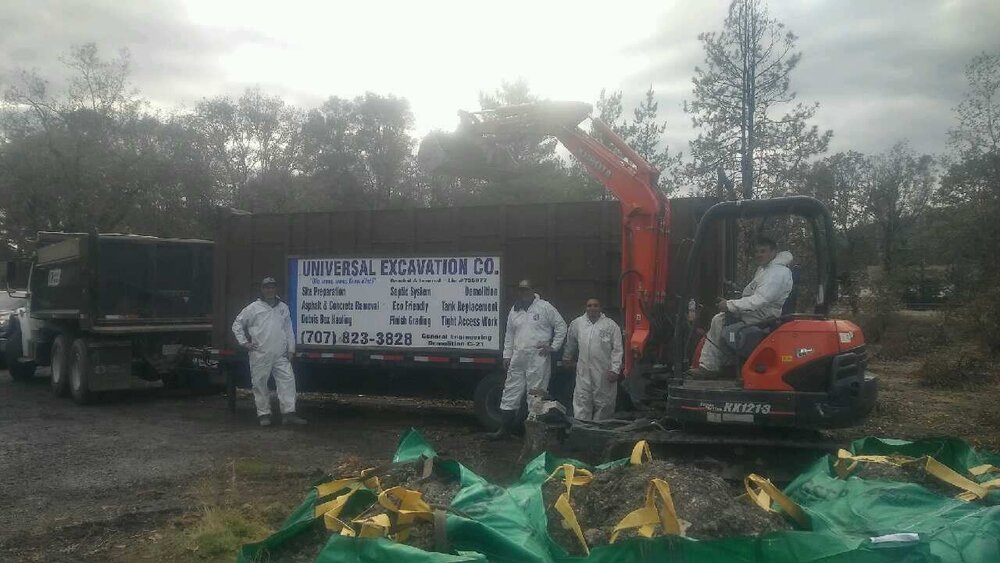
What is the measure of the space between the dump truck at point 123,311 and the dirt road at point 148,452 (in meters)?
0.50

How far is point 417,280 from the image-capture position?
10.4m

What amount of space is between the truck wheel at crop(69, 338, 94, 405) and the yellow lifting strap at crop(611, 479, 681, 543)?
11176 millimetres

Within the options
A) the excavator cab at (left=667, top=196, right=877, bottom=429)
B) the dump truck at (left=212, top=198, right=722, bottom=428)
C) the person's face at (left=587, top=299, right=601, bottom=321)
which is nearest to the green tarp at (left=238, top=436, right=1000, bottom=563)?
the excavator cab at (left=667, top=196, right=877, bottom=429)

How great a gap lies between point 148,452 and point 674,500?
23.0 feet

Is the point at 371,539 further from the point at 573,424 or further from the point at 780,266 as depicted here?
the point at 780,266

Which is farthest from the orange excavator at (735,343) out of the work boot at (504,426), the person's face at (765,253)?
the work boot at (504,426)

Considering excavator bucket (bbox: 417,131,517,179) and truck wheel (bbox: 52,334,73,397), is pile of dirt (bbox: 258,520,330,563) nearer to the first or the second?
excavator bucket (bbox: 417,131,517,179)

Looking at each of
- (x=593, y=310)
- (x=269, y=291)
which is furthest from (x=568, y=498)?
(x=269, y=291)

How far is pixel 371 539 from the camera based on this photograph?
11.8 ft

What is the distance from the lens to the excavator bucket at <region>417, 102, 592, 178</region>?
8945mm

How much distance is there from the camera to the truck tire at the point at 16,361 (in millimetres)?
16031

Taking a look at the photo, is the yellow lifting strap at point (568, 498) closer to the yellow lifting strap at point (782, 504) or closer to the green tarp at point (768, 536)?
the green tarp at point (768, 536)

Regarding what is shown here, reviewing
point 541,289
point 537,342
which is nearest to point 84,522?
point 537,342

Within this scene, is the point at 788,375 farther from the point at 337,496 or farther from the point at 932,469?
the point at 337,496
